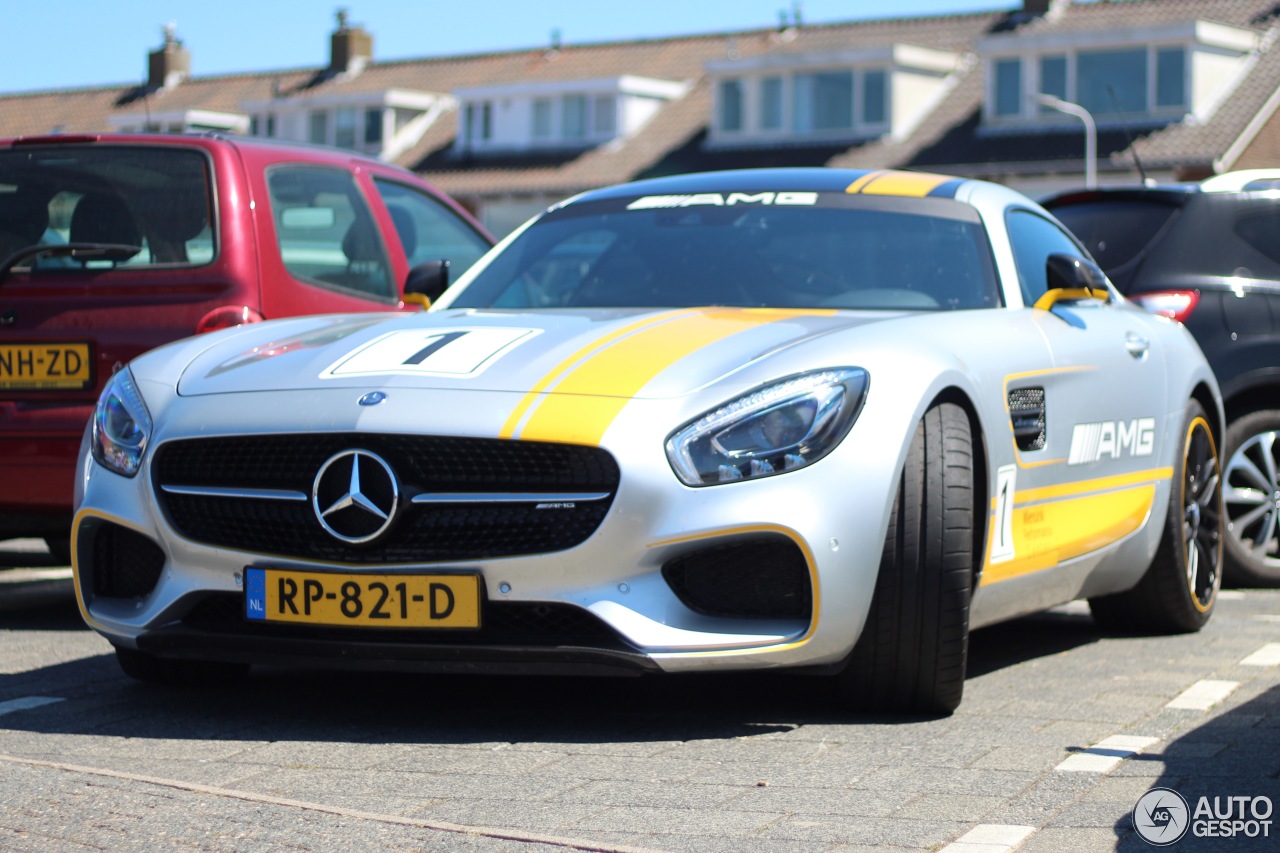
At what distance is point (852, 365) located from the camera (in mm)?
4547

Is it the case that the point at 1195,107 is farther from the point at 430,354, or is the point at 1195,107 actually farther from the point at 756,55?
the point at 430,354

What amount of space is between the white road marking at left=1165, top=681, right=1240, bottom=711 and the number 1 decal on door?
58cm

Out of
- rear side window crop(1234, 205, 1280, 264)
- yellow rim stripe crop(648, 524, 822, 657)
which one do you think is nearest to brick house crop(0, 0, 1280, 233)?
rear side window crop(1234, 205, 1280, 264)

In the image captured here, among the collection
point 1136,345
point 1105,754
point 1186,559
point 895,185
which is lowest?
point 1186,559

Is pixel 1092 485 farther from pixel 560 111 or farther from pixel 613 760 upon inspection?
pixel 560 111

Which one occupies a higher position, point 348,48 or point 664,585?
point 664,585

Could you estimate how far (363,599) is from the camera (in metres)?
4.45

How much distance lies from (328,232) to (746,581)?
11.2 feet

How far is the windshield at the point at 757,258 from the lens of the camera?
556 centimetres

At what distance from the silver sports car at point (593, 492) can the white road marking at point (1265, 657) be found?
797mm

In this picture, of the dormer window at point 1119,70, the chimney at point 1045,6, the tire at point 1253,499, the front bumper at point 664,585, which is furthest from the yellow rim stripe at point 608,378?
the chimney at point 1045,6

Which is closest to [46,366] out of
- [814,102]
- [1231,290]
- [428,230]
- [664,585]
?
[428,230]

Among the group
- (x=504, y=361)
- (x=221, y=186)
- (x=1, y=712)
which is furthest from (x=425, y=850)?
(x=221, y=186)

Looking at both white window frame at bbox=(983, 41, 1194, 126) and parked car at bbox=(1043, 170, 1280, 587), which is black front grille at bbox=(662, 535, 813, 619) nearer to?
parked car at bbox=(1043, 170, 1280, 587)
